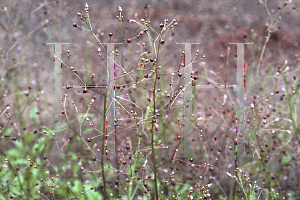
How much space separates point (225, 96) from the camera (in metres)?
1.96

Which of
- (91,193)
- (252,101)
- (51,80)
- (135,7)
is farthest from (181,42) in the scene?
(91,193)

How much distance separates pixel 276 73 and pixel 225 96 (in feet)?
1.42

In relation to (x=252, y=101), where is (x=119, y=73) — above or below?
above

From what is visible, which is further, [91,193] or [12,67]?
[12,67]

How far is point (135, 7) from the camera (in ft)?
6.54

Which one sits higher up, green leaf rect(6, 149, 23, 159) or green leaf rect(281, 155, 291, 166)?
green leaf rect(6, 149, 23, 159)

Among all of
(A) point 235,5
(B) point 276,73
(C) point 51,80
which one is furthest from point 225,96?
(C) point 51,80

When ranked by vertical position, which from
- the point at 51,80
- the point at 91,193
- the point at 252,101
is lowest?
the point at 91,193

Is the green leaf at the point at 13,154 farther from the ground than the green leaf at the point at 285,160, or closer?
farther from the ground

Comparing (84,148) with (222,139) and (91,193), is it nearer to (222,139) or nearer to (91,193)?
(91,193)

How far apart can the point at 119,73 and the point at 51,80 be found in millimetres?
511

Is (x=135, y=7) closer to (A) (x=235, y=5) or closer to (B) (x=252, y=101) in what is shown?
(A) (x=235, y=5)

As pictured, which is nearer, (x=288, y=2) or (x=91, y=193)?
(x=91, y=193)

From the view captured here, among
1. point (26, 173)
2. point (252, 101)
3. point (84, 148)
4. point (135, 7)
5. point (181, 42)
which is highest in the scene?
point (135, 7)
